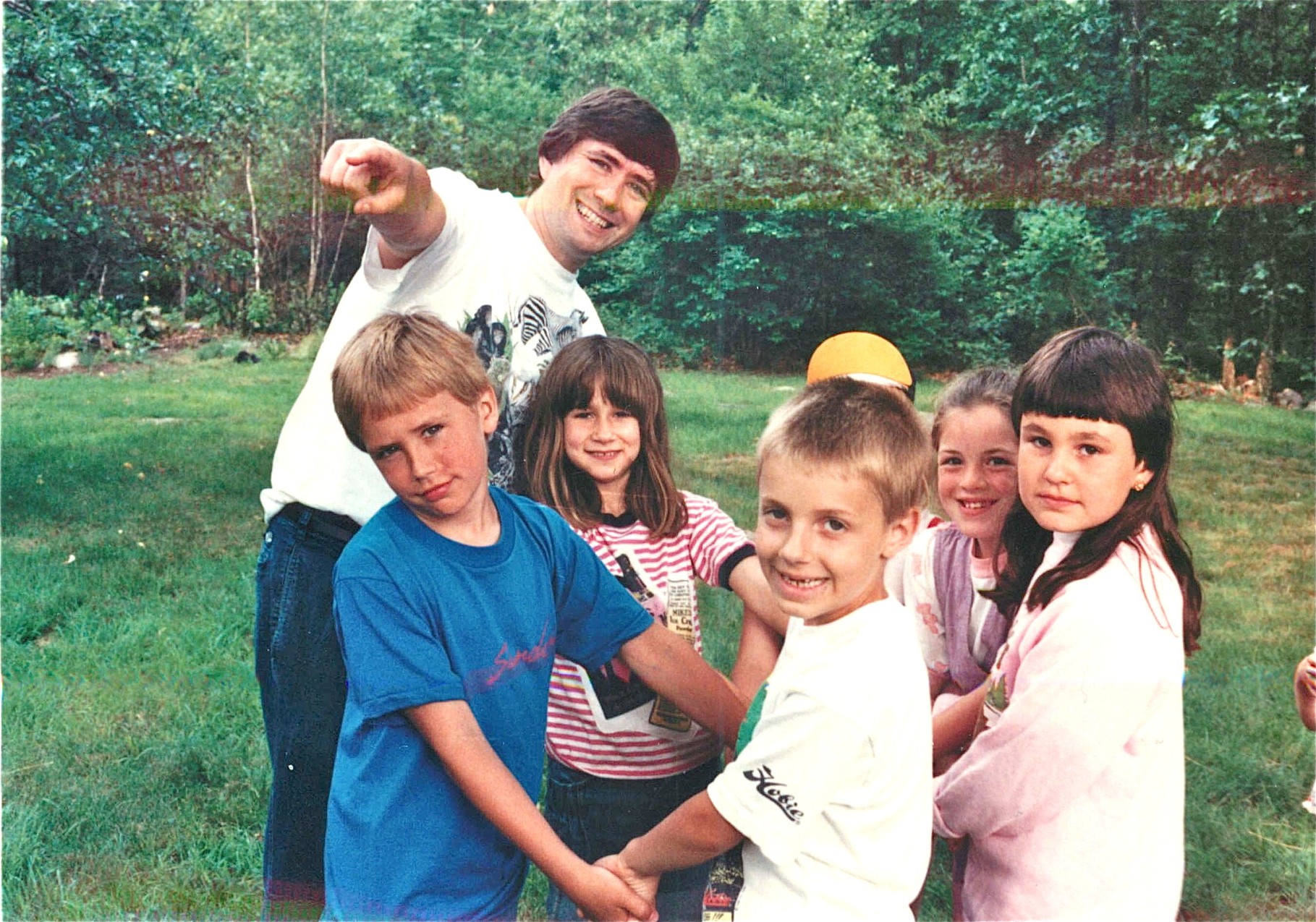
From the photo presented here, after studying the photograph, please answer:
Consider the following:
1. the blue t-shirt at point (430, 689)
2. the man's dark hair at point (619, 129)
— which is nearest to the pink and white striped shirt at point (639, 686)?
the blue t-shirt at point (430, 689)

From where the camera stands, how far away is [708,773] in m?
1.79

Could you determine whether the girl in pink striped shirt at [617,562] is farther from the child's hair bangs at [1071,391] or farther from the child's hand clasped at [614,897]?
the child's hair bangs at [1071,391]

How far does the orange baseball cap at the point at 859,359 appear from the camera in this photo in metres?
1.88

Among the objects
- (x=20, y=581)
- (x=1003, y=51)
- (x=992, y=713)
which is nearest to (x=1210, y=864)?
(x=992, y=713)

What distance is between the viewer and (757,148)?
2004 mm

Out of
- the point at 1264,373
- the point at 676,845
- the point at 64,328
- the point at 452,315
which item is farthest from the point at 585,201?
the point at 1264,373

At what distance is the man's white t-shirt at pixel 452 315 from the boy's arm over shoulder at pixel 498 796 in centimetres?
43

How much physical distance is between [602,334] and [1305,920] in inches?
68.2

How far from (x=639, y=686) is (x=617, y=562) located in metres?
0.19

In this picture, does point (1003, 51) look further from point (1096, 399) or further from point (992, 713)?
point (992, 713)

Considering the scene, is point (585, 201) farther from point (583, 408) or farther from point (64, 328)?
point (64, 328)

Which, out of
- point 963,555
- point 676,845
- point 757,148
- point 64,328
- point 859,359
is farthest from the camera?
point 64,328

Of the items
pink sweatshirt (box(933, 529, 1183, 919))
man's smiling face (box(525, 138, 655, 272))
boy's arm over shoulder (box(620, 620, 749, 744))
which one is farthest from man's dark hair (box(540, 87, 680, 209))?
pink sweatshirt (box(933, 529, 1183, 919))

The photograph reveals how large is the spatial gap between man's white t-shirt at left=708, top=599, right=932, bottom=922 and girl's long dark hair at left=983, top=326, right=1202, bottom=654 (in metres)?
0.34
